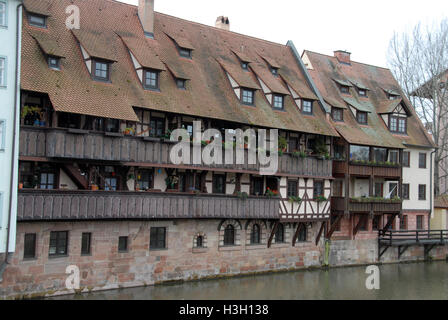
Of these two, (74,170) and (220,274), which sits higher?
(74,170)

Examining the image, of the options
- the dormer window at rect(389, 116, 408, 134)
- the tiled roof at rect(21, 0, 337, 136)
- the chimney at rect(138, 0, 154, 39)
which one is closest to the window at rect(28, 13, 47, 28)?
the tiled roof at rect(21, 0, 337, 136)

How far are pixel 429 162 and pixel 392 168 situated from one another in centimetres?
575

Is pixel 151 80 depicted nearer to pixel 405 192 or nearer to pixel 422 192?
pixel 405 192

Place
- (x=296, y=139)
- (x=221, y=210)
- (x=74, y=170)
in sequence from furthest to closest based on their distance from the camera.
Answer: (x=296, y=139) → (x=221, y=210) → (x=74, y=170)

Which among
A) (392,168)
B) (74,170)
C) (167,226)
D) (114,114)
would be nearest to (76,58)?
(114,114)

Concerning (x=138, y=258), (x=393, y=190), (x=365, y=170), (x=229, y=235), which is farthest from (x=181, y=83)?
(x=393, y=190)

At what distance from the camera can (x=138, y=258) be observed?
23.8 meters

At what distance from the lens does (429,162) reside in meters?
38.2

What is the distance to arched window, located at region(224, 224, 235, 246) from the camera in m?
27.3

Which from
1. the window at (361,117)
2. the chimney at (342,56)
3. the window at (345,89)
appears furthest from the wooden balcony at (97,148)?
the chimney at (342,56)

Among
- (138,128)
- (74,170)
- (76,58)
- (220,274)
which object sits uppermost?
(76,58)

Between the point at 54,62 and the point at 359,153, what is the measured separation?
1780 cm

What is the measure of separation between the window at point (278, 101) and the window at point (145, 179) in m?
8.40

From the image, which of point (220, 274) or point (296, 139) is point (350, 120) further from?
point (220, 274)
